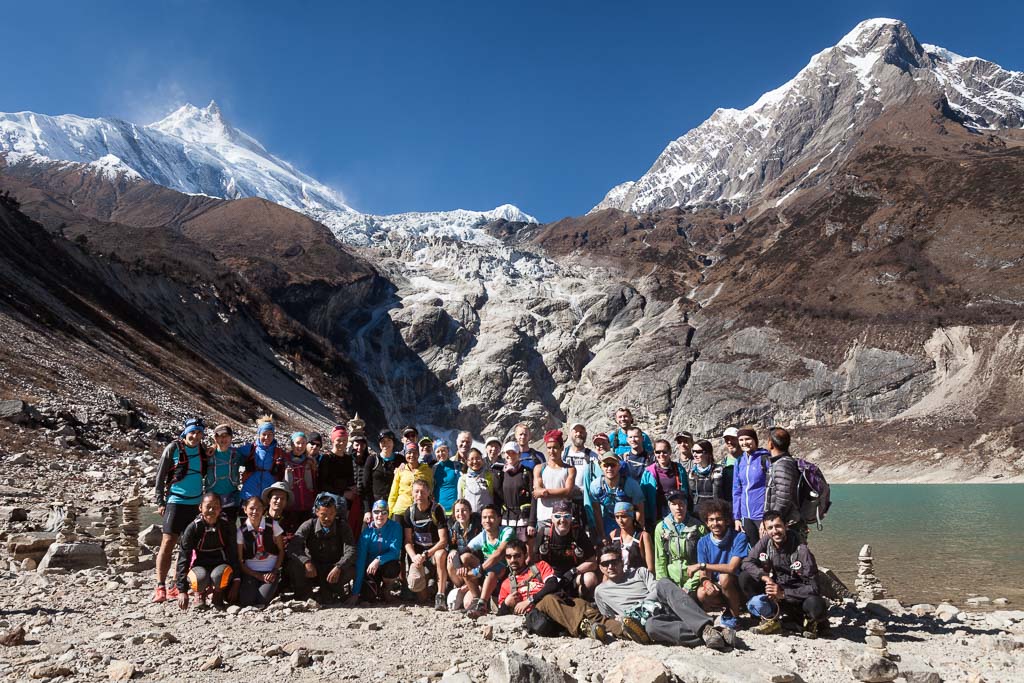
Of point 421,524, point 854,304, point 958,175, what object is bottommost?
point 421,524

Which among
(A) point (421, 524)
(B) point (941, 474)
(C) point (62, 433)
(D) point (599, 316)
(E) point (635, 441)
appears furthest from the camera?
(D) point (599, 316)

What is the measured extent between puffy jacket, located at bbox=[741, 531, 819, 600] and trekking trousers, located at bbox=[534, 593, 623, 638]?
1.65 metres

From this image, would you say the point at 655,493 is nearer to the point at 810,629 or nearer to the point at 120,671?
the point at 810,629

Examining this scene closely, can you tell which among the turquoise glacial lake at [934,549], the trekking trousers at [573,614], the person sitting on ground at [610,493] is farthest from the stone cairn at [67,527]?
the turquoise glacial lake at [934,549]

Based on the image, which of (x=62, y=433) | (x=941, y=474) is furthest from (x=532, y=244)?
(x=62, y=433)

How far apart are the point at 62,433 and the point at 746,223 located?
157869mm

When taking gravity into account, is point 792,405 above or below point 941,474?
above

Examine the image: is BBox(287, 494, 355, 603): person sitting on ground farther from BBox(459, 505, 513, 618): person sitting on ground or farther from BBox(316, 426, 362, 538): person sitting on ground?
BBox(459, 505, 513, 618): person sitting on ground

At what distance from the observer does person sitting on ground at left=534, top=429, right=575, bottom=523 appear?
28.7ft

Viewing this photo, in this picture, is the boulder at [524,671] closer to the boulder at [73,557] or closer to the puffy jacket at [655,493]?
the puffy jacket at [655,493]

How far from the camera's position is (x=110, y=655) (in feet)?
20.0

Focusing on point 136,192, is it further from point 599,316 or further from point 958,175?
point 958,175

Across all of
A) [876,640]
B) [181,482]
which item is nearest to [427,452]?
[181,482]

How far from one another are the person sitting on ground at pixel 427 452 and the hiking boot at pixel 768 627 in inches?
188
